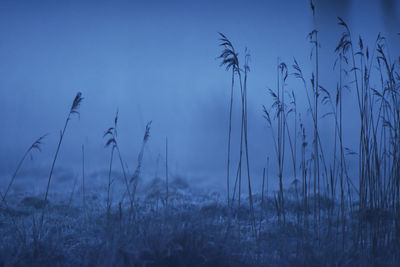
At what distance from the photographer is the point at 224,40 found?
2422 millimetres

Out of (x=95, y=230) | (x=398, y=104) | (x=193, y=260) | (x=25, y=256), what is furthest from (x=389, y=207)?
(x=25, y=256)

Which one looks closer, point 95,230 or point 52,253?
point 52,253

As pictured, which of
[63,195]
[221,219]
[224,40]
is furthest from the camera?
[63,195]

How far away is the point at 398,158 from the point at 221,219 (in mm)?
1484

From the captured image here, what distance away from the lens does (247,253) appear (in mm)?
2207

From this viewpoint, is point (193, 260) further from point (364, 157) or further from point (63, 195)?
point (63, 195)

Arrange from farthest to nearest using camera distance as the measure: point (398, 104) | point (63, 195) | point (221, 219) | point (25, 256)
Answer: point (63, 195)
point (221, 219)
point (398, 104)
point (25, 256)

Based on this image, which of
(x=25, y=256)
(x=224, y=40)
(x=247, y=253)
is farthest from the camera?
(x=224, y=40)

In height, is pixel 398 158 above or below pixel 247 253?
above

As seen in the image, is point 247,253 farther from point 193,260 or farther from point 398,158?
point 398,158

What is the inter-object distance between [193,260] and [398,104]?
79.6 inches

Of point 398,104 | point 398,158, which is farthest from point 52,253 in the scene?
point 398,104

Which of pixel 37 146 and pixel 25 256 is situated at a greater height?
pixel 37 146

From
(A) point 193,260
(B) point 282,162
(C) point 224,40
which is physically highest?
→ (C) point 224,40
